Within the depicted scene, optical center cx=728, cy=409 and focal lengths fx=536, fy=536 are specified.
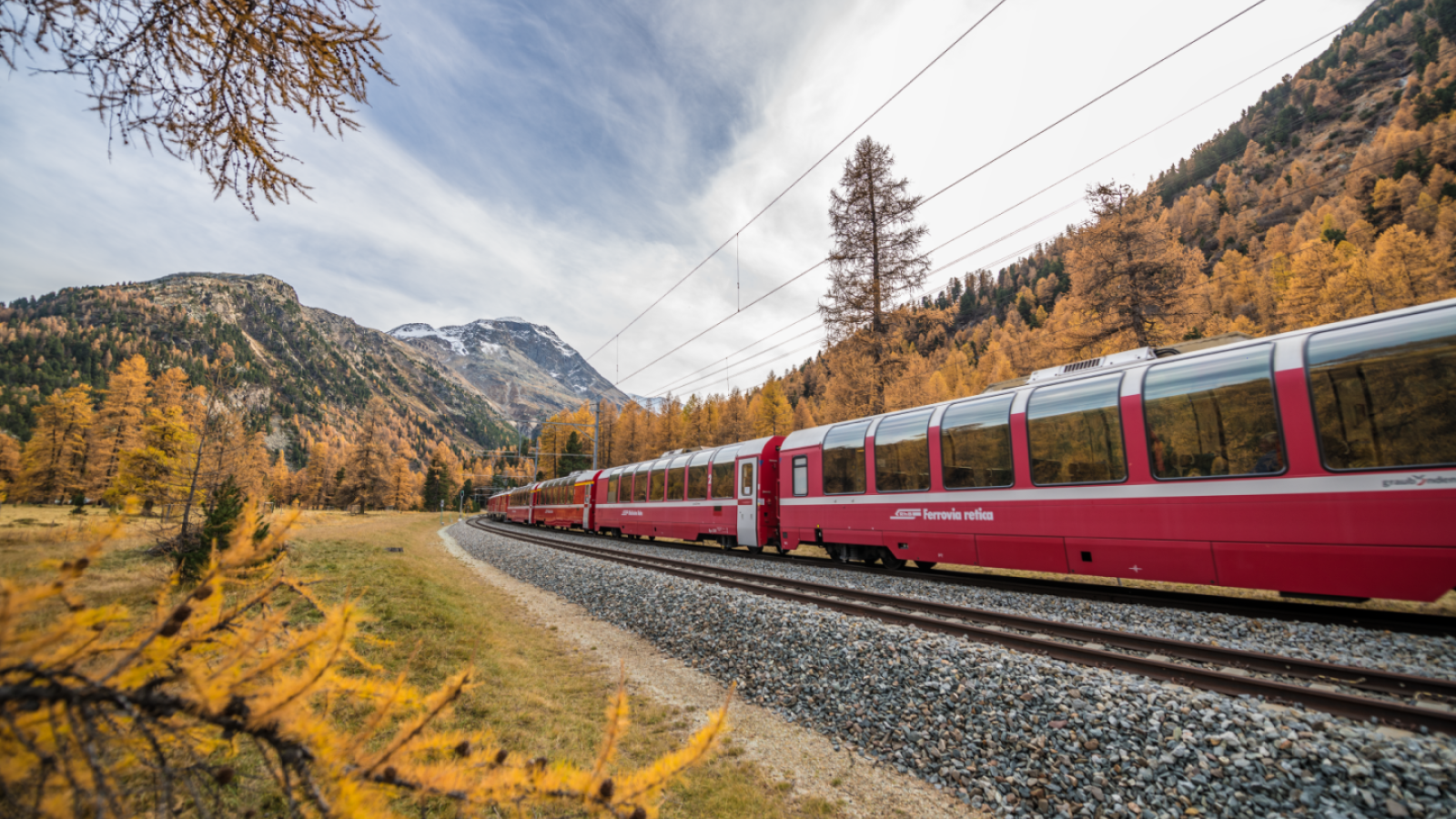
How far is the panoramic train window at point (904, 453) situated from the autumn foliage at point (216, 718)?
1032 centimetres

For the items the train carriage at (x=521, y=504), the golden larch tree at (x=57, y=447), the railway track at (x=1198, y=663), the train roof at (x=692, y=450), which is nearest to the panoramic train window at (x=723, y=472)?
the train roof at (x=692, y=450)

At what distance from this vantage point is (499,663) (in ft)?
23.3

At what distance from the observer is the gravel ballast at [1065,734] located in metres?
3.39

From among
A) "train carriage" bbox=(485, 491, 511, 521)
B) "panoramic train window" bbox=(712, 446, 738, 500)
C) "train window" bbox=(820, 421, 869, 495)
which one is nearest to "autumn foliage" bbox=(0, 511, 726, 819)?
"train window" bbox=(820, 421, 869, 495)

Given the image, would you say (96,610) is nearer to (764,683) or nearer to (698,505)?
(764,683)

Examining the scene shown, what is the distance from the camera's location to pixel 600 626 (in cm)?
976

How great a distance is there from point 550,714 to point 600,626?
13.3 ft

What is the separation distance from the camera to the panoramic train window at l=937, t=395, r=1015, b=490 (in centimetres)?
993

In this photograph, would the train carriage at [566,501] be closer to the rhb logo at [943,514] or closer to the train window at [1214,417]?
the rhb logo at [943,514]

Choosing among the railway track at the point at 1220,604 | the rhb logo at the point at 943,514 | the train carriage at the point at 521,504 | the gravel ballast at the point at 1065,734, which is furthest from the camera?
the train carriage at the point at 521,504

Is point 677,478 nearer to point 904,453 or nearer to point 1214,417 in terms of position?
point 904,453

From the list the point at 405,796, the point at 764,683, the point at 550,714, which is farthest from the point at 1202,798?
the point at 550,714

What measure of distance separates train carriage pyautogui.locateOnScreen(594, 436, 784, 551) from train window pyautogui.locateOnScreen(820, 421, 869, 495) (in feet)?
11.0

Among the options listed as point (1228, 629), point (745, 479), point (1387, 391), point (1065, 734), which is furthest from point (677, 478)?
point (1387, 391)
